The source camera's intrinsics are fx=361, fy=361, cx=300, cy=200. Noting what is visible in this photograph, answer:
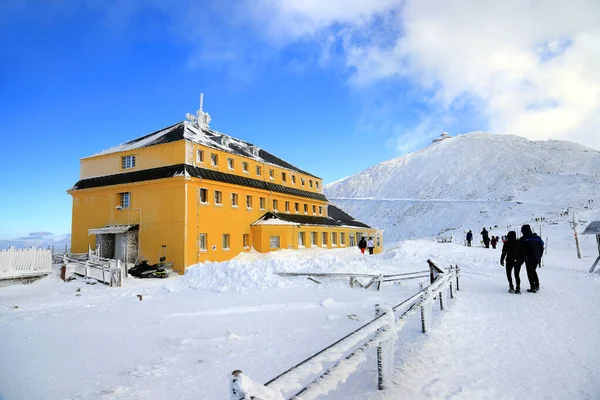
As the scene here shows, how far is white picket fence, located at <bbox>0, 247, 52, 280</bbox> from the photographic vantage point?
19.7m

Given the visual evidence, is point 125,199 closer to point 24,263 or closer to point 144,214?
point 144,214

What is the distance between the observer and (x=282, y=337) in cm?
920

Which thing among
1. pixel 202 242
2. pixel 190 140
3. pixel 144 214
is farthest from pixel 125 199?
pixel 202 242

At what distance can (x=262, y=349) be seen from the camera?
829 cm

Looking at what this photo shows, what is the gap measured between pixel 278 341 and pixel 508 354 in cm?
500

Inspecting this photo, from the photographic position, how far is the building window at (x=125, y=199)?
97.1 ft

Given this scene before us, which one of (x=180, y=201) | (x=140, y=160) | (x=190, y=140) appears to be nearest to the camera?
(x=180, y=201)

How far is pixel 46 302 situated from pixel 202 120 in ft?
81.8

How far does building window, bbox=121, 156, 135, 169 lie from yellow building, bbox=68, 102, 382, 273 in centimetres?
9

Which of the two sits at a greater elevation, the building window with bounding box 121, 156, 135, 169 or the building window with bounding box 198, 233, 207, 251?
the building window with bounding box 121, 156, 135, 169

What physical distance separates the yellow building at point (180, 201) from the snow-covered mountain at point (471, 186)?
61.4 metres

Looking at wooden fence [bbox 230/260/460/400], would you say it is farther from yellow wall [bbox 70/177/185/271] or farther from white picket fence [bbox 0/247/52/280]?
yellow wall [bbox 70/177/185/271]

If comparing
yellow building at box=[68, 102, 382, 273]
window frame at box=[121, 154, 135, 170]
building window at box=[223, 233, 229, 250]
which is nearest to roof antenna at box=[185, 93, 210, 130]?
yellow building at box=[68, 102, 382, 273]

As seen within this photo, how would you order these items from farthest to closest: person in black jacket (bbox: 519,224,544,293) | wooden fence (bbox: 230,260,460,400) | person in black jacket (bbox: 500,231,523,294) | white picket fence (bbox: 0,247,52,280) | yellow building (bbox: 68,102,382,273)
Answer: yellow building (bbox: 68,102,382,273)
white picket fence (bbox: 0,247,52,280)
person in black jacket (bbox: 500,231,523,294)
person in black jacket (bbox: 519,224,544,293)
wooden fence (bbox: 230,260,460,400)
